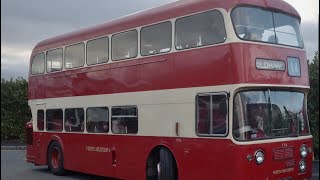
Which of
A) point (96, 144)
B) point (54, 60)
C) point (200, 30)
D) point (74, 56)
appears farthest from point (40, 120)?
point (200, 30)

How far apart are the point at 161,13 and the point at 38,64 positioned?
612 centimetres

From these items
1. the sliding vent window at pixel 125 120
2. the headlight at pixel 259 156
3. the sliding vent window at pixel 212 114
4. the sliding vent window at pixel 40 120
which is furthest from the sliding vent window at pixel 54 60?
the headlight at pixel 259 156

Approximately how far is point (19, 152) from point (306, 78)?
16.0m

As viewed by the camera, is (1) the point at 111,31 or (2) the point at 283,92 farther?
(1) the point at 111,31

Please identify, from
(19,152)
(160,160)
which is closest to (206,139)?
(160,160)

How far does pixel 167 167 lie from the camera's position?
32.8ft

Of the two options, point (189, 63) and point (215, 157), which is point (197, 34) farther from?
point (215, 157)

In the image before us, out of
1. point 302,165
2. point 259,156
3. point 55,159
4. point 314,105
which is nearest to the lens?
point 259,156

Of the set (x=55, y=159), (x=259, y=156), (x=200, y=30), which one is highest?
(x=200, y=30)

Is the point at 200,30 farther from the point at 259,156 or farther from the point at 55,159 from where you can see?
the point at 55,159

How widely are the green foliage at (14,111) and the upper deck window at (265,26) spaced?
17.9 meters

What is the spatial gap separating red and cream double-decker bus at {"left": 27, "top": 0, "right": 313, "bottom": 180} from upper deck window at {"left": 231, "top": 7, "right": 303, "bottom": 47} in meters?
0.02

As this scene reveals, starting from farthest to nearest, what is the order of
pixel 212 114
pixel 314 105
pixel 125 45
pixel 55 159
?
pixel 314 105 < pixel 55 159 < pixel 125 45 < pixel 212 114

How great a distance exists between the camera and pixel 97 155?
12.2 metres
